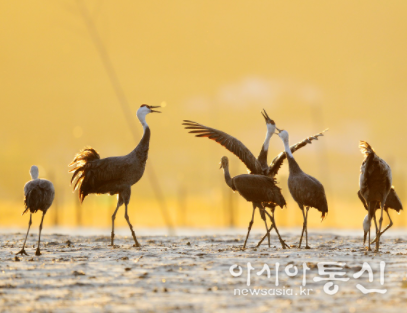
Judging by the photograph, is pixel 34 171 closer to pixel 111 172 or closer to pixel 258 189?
pixel 111 172

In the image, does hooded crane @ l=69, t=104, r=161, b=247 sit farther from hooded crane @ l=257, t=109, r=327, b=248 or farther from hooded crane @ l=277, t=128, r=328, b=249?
hooded crane @ l=277, t=128, r=328, b=249

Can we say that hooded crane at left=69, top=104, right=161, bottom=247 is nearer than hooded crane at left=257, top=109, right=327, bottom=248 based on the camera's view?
No

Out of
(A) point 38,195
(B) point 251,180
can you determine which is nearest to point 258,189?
(B) point 251,180

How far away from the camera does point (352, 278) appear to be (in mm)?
9984

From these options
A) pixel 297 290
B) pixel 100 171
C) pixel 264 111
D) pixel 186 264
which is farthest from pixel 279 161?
pixel 297 290

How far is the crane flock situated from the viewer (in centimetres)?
1468

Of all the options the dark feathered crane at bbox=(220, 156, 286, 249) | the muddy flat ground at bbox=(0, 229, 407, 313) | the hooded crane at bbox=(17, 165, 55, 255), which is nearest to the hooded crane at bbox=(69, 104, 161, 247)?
the hooded crane at bbox=(17, 165, 55, 255)

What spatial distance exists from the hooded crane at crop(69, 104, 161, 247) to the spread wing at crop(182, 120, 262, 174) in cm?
197

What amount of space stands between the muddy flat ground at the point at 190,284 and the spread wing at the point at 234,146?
3321mm

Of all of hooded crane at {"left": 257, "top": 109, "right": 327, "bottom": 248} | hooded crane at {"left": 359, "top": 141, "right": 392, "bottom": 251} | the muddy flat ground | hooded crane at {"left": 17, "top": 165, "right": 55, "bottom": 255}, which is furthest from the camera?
hooded crane at {"left": 257, "top": 109, "right": 327, "bottom": 248}

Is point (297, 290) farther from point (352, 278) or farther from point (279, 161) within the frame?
point (279, 161)

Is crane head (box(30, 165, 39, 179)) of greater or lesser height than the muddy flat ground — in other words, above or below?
above

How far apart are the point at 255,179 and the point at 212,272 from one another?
4970 mm

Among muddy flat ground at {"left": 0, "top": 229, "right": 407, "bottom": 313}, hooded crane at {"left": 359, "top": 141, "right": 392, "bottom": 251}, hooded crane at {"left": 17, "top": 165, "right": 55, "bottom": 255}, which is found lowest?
muddy flat ground at {"left": 0, "top": 229, "right": 407, "bottom": 313}
